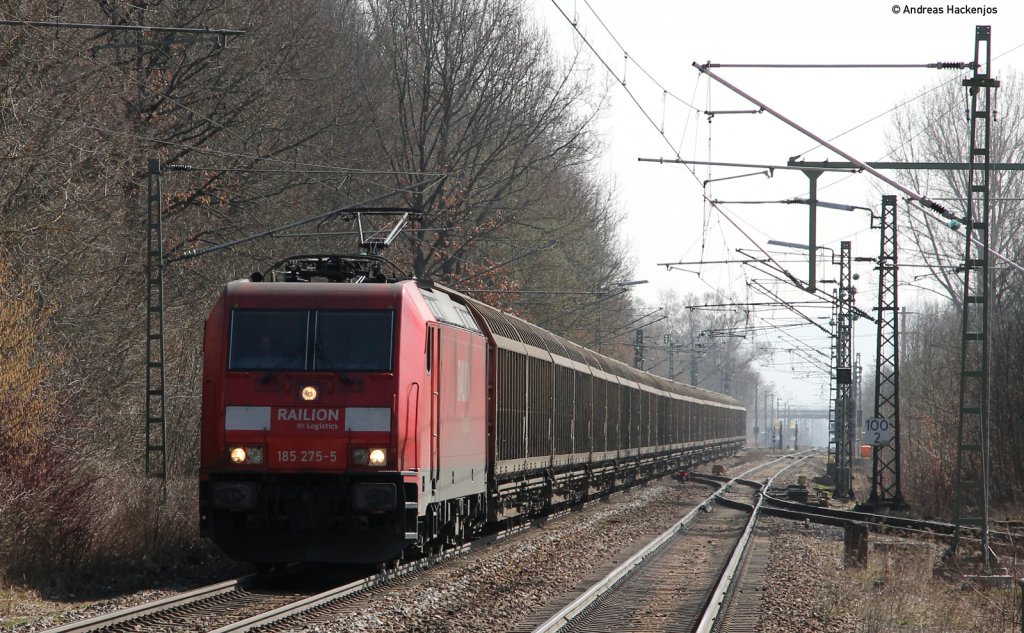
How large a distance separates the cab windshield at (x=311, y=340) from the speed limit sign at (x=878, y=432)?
2179cm

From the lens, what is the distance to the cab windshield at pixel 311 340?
13430 millimetres

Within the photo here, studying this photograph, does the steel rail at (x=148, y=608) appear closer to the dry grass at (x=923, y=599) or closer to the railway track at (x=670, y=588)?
the railway track at (x=670, y=588)

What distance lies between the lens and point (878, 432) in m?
32.5

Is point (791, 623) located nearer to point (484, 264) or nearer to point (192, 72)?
point (192, 72)

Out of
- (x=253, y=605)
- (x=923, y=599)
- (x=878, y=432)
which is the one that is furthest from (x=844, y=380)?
(x=253, y=605)

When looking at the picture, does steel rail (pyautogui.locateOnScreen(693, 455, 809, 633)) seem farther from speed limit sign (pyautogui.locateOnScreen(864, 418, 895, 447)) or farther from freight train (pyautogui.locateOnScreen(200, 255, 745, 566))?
speed limit sign (pyautogui.locateOnScreen(864, 418, 895, 447))

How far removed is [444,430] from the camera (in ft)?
50.0

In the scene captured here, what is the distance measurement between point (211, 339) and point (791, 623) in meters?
6.82

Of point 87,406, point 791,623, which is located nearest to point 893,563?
point 791,623

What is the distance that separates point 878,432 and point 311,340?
22.5 metres

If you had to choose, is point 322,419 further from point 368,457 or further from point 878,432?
point 878,432

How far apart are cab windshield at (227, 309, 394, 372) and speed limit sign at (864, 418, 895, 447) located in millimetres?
21785

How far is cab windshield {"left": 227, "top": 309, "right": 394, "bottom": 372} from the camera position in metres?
13.4

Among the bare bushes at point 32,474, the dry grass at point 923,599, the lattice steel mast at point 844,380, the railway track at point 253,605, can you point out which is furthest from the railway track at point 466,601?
the lattice steel mast at point 844,380
